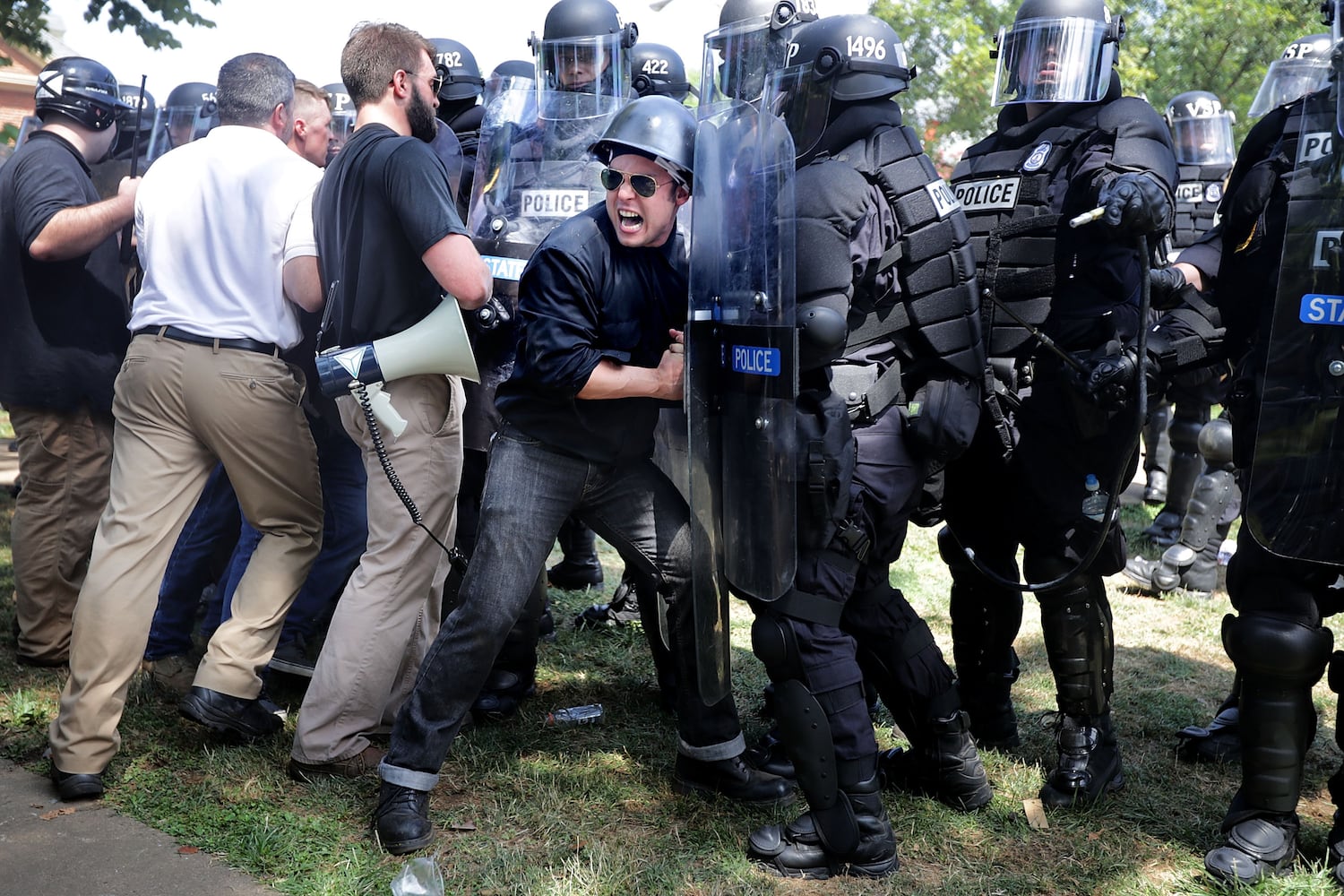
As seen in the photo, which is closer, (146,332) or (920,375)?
(920,375)

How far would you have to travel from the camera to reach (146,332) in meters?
3.59

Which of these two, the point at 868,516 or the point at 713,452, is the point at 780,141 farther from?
the point at 868,516

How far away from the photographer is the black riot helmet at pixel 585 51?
4.26m

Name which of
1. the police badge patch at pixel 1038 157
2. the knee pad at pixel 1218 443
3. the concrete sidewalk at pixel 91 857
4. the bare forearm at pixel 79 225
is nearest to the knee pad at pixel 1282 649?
the police badge patch at pixel 1038 157

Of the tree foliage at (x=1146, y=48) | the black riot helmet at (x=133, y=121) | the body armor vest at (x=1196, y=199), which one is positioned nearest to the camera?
the black riot helmet at (x=133, y=121)

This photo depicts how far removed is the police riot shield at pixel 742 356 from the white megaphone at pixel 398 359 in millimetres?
783

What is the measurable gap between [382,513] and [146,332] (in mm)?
940

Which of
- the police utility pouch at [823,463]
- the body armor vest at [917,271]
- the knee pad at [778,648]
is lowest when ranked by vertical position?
the knee pad at [778,648]

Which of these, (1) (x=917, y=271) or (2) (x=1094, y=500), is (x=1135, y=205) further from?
(2) (x=1094, y=500)

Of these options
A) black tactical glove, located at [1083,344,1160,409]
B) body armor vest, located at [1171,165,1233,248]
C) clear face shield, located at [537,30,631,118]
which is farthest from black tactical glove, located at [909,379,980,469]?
body armor vest, located at [1171,165,1233,248]

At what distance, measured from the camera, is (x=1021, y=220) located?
379 centimetres

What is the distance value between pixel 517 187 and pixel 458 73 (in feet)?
4.05

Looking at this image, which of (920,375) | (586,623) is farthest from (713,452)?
(586,623)

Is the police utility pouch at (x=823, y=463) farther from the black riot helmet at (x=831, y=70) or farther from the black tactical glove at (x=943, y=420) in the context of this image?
the black riot helmet at (x=831, y=70)
